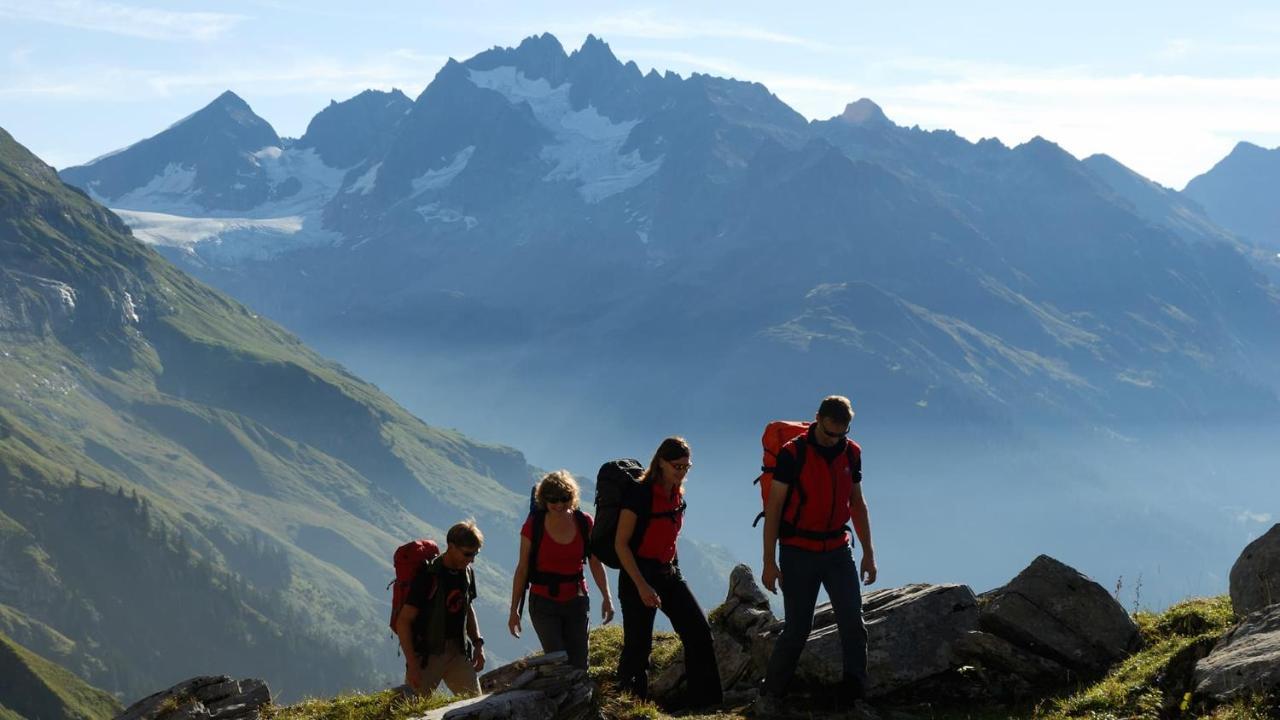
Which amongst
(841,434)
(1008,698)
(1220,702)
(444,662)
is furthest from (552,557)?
(1220,702)

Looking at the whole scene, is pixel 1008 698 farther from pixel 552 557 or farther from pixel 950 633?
pixel 552 557

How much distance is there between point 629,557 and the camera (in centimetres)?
1596

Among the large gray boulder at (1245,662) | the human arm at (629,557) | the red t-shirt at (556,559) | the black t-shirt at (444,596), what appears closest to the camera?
the large gray boulder at (1245,662)

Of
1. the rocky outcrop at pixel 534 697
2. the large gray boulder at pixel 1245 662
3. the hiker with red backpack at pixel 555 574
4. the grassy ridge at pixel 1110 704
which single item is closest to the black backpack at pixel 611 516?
the hiker with red backpack at pixel 555 574

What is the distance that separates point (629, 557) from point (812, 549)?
2.51 m

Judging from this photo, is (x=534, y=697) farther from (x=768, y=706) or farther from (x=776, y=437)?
(x=776, y=437)

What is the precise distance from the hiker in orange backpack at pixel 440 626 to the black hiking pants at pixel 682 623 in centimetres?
219

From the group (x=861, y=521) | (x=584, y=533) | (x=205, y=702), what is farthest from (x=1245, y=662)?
(x=205, y=702)

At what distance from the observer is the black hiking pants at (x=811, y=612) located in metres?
15.7

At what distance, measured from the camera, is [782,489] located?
613 inches

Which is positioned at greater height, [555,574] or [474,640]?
[555,574]

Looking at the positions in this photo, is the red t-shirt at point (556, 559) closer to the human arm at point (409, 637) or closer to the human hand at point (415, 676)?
the human arm at point (409, 637)

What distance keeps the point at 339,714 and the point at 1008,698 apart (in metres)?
9.20

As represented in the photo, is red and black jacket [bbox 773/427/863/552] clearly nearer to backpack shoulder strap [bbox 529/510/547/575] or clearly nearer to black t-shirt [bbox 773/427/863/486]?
black t-shirt [bbox 773/427/863/486]
